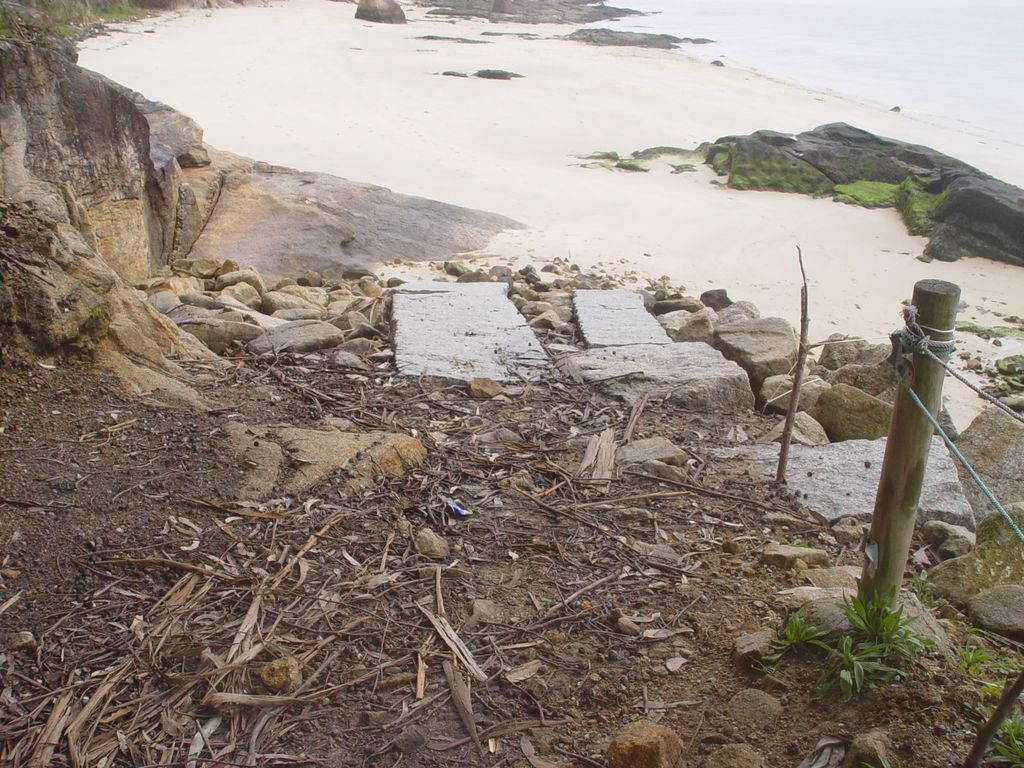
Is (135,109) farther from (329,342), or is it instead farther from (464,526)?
(464,526)

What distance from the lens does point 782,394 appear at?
200 inches

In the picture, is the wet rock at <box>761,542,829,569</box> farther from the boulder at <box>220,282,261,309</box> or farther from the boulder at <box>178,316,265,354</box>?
the boulder at <box>220,282,261,309</box>

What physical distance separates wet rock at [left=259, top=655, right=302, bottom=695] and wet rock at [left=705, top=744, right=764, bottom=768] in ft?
3.75

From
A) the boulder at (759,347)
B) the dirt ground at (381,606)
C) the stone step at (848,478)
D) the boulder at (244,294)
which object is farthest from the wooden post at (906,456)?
the boulder at (244,294)

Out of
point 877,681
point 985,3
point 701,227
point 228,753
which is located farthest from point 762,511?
point 985,3

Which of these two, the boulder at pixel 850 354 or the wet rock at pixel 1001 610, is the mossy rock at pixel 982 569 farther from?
the boulder at pixel 850 354

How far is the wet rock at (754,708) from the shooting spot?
2559 mm

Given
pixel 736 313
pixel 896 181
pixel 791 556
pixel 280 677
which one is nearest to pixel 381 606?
pixel 280 677

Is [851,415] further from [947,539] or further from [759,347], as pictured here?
[947,539]

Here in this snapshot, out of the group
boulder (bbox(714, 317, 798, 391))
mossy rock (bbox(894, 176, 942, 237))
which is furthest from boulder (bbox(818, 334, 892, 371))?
mossy rock (bbox(894, 176, 942, 237))

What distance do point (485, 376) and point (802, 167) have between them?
33.2ft

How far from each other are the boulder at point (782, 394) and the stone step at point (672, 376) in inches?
4.5

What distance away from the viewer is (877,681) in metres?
2.51

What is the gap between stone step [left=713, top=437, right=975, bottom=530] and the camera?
13.1ft
